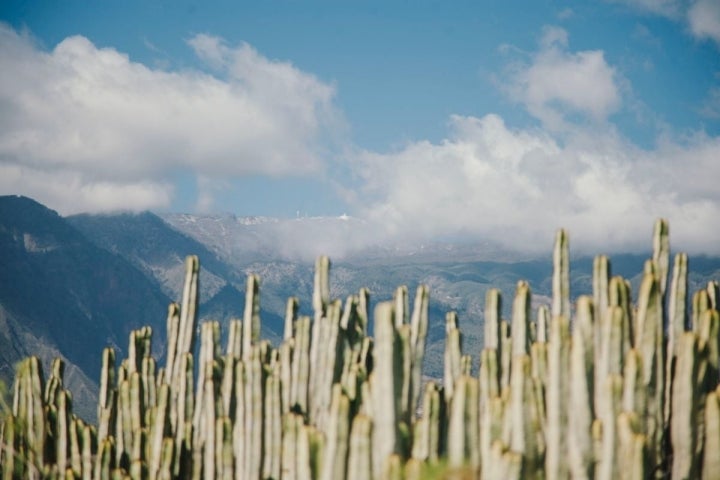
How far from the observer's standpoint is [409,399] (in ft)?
24.4

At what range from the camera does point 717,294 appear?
8.59 meters

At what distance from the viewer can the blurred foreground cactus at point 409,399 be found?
6.17 metres

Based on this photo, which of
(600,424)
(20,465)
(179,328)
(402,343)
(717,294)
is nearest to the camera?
(600,424)

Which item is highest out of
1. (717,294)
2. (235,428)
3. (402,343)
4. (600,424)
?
(717,294)

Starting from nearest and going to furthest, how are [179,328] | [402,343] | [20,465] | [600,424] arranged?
[600,424] < [402,343] < [20,465] < [179,328]

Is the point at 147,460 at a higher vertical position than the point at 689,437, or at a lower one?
lower

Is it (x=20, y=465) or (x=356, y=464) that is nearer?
(x=356, y=464)

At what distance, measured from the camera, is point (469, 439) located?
6.67 metres

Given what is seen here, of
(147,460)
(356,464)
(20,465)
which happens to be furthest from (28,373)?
(356,464)

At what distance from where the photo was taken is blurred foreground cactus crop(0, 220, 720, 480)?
20.2 feet

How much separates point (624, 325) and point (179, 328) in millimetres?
6792

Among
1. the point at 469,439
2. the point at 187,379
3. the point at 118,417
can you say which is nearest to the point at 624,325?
the point at 469,439

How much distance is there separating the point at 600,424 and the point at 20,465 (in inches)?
304

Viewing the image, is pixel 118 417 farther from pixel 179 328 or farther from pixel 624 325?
pixel 624 325
